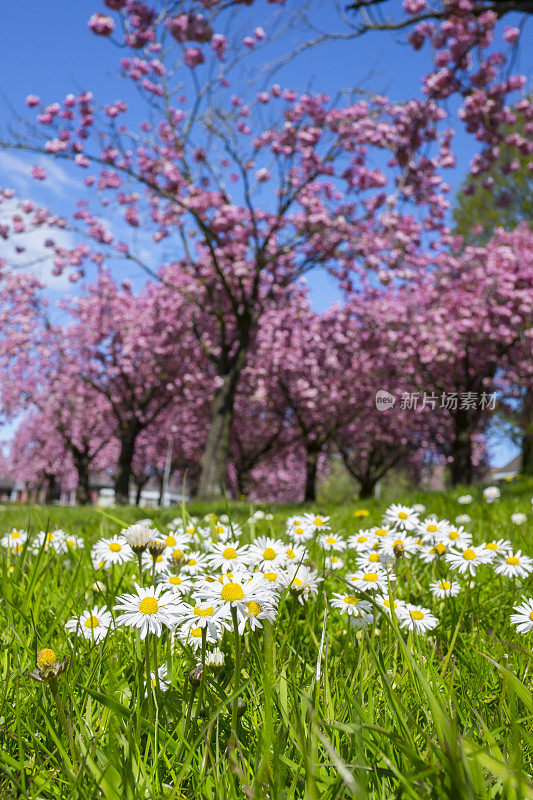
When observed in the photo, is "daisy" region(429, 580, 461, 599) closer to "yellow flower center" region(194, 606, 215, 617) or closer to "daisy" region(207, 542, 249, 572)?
"daisy" region(207, 542, 249, 572)

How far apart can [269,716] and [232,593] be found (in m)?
0.25

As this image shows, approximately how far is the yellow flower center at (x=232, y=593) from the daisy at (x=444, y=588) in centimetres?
103

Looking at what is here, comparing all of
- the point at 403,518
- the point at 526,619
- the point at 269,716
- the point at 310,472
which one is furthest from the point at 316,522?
the point at 310,472

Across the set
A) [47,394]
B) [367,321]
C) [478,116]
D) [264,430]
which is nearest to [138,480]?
[47,394]

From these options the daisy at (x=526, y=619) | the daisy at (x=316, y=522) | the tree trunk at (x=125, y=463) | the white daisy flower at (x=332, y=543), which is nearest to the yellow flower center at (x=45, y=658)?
the daisy at (x=526, y=619)

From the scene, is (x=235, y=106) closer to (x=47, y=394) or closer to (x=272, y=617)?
(x=272, y=617)

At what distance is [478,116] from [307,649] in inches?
356

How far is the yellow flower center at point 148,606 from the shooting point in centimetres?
130

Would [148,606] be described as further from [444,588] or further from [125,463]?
[125,463]

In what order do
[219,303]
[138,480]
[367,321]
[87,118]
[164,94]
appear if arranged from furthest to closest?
[138,480], [367,321], [219,303], [164,94], [87,118]

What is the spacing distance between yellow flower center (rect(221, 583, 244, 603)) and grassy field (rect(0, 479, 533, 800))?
9 centimetres

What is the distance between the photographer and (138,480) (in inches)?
1604

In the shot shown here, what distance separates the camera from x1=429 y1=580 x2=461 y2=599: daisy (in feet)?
6.44

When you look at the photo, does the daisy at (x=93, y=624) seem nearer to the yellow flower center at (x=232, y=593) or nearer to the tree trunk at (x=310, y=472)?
the yellow flower center at (x=232, y=593)
